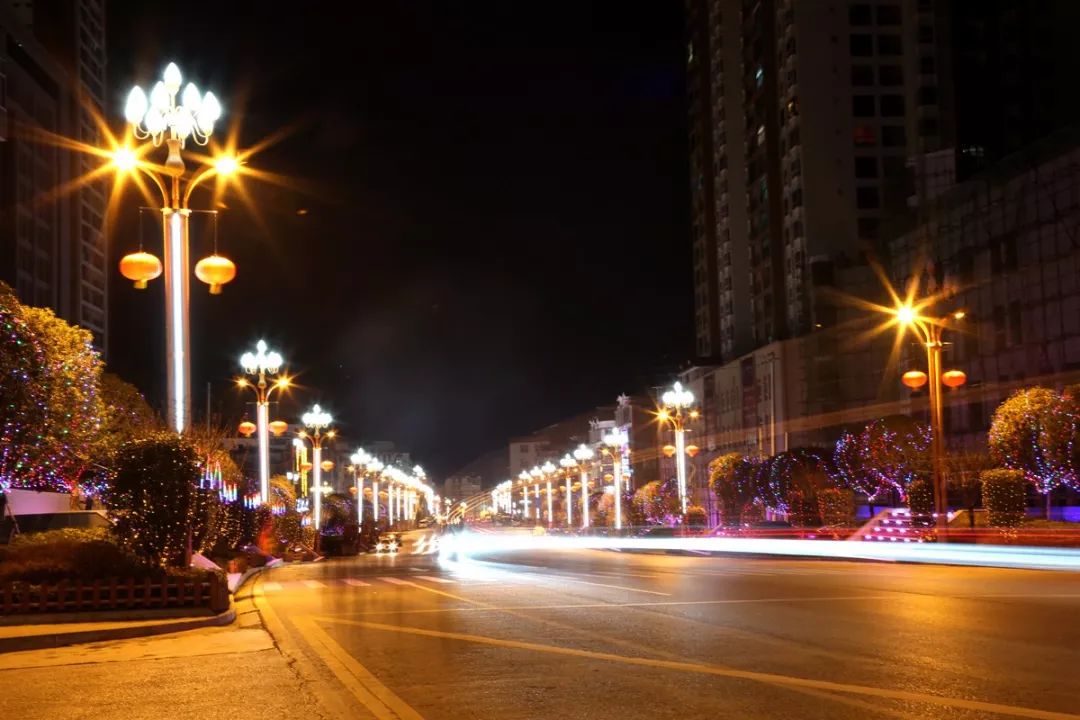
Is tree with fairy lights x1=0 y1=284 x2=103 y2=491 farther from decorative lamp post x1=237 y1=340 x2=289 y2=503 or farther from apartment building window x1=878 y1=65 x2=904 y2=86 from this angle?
apartment building window x1=878 y1=65 x2=904 y2=86

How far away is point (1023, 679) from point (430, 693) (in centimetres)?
554

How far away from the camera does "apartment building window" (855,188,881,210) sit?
93188 mm

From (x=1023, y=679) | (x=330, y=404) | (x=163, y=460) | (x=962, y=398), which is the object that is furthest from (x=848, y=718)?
(x=330, y=404)

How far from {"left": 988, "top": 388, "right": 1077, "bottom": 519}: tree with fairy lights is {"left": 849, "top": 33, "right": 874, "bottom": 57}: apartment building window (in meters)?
58.6

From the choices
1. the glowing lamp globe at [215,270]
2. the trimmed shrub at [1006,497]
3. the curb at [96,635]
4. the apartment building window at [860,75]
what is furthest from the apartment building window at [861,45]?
the curb at [96,635]

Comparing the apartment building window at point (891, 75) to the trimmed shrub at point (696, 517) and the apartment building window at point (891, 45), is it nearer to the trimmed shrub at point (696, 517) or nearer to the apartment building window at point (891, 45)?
the apartment building window at point (891, 45)

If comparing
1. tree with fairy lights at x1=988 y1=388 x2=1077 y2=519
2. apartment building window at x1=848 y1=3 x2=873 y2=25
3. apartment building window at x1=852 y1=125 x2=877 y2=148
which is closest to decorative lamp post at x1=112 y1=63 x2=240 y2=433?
tree with fairy lights at x1=988 y1=388 x2=1077 y2=519

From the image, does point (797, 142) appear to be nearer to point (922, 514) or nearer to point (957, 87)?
point (957, 87)

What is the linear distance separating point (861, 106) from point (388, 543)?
53172 millimetres

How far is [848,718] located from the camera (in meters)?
8.90

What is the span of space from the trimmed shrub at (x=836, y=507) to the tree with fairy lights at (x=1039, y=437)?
15062 millimetres

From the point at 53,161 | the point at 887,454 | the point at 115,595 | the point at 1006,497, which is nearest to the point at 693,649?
the point at 115,595

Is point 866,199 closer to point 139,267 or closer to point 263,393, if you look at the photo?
point 263,393

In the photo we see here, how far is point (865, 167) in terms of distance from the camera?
9369 centimetres
